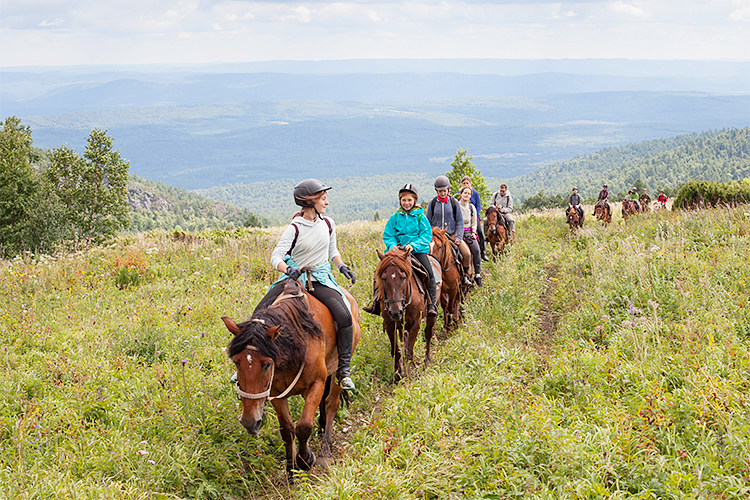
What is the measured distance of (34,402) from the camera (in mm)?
5578

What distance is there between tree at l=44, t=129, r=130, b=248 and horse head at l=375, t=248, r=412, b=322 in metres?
28.5

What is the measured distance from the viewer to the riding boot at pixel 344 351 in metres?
5.68

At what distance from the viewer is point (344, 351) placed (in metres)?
5.73

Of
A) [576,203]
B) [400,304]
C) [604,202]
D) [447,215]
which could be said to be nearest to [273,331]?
[400,304]

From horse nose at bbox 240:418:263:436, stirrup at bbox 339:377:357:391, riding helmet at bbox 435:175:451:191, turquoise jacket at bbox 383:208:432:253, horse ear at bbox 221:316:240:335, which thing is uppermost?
riding helmet at bbox 435:175:451:191

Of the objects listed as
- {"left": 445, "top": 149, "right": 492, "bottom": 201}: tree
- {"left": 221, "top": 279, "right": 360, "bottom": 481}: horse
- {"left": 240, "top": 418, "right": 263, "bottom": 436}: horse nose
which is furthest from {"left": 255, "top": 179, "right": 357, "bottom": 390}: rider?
{"left": 445, "top": 149, "right": 492, "bottom": 201}: tree

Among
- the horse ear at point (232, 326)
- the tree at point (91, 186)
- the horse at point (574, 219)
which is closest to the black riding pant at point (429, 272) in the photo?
the horse ear at point (232, 326)

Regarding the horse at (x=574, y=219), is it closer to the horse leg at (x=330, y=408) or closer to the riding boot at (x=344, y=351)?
the riding boot at (x=344, y=351)

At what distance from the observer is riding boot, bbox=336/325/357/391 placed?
18.6ft

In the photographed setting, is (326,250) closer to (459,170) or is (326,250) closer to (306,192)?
(306,192)

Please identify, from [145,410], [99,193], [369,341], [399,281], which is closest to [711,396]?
[399,281]

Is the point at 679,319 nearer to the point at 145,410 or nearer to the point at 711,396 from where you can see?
the point at 711,396

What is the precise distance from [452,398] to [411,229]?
3204 millimetres

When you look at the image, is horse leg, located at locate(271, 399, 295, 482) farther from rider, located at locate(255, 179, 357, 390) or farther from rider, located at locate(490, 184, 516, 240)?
rider, located at locate(490, 184, 516, 240)
